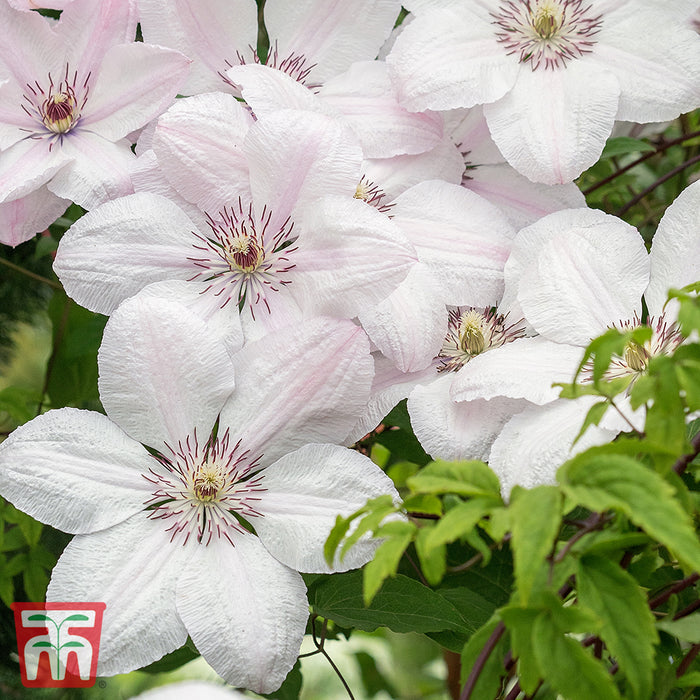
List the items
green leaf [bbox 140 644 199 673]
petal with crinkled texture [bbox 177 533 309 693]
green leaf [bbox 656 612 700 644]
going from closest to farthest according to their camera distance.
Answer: green leaf [bbox 656 612 700 644] < petal with crinkled texture [bbox 177 533 309 693] < green leaf [bbox 140 644 199 673]

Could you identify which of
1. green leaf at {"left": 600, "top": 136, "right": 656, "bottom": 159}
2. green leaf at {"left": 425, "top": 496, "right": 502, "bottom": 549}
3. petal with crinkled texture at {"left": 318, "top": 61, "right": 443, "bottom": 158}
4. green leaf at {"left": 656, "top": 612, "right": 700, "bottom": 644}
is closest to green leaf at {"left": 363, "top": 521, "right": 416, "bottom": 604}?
green leaf at {"left": 425, "top": 496, "right": 502, "bottom": 549}

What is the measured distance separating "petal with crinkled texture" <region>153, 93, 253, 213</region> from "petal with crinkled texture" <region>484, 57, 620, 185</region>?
0.20 metres

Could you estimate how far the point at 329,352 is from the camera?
1.87ft

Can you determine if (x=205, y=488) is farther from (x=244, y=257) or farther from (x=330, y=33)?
(x=330, y=33)

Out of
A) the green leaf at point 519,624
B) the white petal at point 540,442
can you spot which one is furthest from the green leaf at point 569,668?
the white petal at point 540,442

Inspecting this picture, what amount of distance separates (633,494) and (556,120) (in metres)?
0.40

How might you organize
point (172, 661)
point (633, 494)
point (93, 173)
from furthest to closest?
point (172, 661)
point (93, 173)
point (633, 494)

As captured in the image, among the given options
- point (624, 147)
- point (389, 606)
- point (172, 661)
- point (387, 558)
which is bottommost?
point (172, 661)

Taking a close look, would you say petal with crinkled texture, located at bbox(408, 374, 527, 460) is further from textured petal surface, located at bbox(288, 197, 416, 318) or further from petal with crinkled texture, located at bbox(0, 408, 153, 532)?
petal with crinkled texture, located at bbox(0, 408, 153, 532)

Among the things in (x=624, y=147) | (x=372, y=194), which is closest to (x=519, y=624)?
(x=372, y=194)

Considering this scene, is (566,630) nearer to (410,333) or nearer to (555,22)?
(410,333)

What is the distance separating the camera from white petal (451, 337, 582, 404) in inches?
22.4

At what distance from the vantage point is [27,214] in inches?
26.3

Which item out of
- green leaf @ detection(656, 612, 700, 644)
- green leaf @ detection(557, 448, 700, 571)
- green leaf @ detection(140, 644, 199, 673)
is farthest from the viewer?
green leaf @ detection(140, 644, 199, 673)
